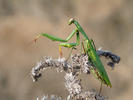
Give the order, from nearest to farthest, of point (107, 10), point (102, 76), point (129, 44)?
point (102, 76)
point (129, 44)
point (107, 10)

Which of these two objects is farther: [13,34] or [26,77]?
[13,34]

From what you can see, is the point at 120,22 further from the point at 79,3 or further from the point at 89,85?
the point at 89,85

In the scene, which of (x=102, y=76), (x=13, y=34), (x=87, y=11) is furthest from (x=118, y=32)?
(x=102, y=76)

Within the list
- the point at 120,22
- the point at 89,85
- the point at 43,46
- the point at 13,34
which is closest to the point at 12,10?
the point at 13,34

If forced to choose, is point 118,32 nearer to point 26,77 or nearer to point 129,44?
point 129,44

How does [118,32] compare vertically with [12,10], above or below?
below

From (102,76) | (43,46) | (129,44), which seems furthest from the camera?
(129,44)

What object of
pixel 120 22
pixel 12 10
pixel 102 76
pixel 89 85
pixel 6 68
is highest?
pixel 12 10
